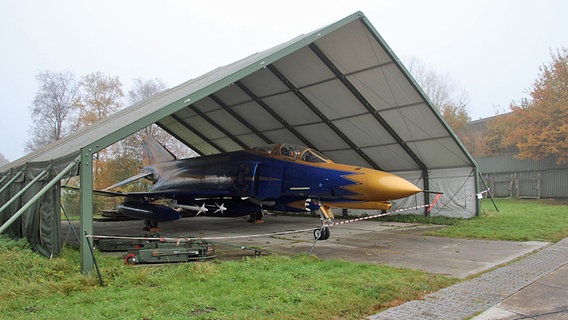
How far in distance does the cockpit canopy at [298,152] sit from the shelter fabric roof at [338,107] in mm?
2449

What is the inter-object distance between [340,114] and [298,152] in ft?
Result: 11.3

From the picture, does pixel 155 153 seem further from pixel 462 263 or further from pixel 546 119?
pixel 546 119

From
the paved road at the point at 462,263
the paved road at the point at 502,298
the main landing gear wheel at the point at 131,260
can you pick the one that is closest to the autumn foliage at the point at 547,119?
the paved road at the point at 462,263

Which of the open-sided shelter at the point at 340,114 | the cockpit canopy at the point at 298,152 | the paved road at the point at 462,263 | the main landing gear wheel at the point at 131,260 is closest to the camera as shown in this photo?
the paved road at the point at 462,263

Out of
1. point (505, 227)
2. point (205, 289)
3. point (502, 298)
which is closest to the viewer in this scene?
point (502, 298)

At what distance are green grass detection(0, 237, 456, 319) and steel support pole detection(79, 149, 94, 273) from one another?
23cm

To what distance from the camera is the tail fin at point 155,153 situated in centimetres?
1828

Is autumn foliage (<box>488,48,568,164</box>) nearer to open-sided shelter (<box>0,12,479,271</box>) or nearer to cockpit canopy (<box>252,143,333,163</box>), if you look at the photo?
open-sided shelter (<box>0,12,479,271</box>)

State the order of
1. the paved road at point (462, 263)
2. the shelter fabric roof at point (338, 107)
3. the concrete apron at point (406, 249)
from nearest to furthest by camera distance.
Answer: the paved road at point (462, 263) < the concrete apron at point (406, 249) < the shelter fabric roof at point (338, 107)

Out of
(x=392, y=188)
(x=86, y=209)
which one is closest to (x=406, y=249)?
(x=392, y=188)

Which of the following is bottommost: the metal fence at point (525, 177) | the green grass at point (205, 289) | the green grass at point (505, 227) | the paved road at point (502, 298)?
the green grass at point (505, 227)

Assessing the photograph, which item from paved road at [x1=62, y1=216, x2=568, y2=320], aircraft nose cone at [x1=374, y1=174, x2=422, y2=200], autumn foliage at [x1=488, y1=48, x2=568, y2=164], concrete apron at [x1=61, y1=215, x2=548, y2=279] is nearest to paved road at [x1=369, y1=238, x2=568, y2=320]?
paved road at [x1=62, y1=216, x2=568, y2=320]

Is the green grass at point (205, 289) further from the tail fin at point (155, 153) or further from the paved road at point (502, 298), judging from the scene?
the tail fin at point (155, 153)

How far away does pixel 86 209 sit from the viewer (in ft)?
18.1
